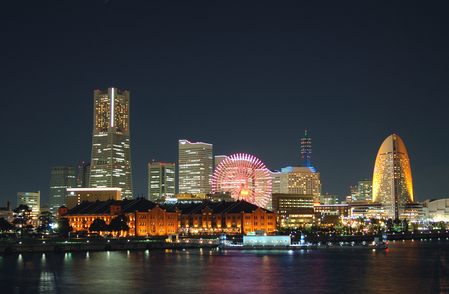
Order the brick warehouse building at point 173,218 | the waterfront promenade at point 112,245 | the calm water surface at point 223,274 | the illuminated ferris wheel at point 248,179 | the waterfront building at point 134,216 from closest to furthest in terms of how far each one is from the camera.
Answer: the calm water surface at point 223,274, the waterfront promenade at point 112,245, the waterfront building at point 134,216, the brick warehouse building at point 173,218, the illuminated ferris wheel at point 248,179

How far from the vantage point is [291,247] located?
12862cm

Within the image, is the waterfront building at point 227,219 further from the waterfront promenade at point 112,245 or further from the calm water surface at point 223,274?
the calm water surface at point 223,274

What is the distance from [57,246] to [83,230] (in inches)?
1858

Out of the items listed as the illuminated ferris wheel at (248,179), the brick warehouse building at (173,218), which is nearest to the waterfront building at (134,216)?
the brick warehouse building at (173,218)

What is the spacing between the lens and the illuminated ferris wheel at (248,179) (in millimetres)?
173625

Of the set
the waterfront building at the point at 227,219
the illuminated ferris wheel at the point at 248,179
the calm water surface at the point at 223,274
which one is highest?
the illuminated ferris wheel at the point at 248,179

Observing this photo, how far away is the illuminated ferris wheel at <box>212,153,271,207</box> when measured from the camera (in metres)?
174

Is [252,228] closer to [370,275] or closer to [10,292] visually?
[370,275]

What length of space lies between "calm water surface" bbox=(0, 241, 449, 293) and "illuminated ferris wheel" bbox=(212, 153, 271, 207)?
6759 cm

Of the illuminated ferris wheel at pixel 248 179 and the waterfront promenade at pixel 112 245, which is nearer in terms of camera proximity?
the waterfront promenade at pixel 112 245

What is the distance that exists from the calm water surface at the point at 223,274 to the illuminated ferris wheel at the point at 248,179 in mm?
67591

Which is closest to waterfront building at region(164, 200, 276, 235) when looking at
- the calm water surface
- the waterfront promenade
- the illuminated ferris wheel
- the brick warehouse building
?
the brick warehouse building

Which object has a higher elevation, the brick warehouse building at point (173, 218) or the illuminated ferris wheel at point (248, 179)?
the illuminated ferris wheel at point (248, 179)

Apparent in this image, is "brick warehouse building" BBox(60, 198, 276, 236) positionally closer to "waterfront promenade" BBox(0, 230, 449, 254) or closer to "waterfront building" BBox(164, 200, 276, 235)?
"waterfront building" BBox(164, 200, 276, 235)
